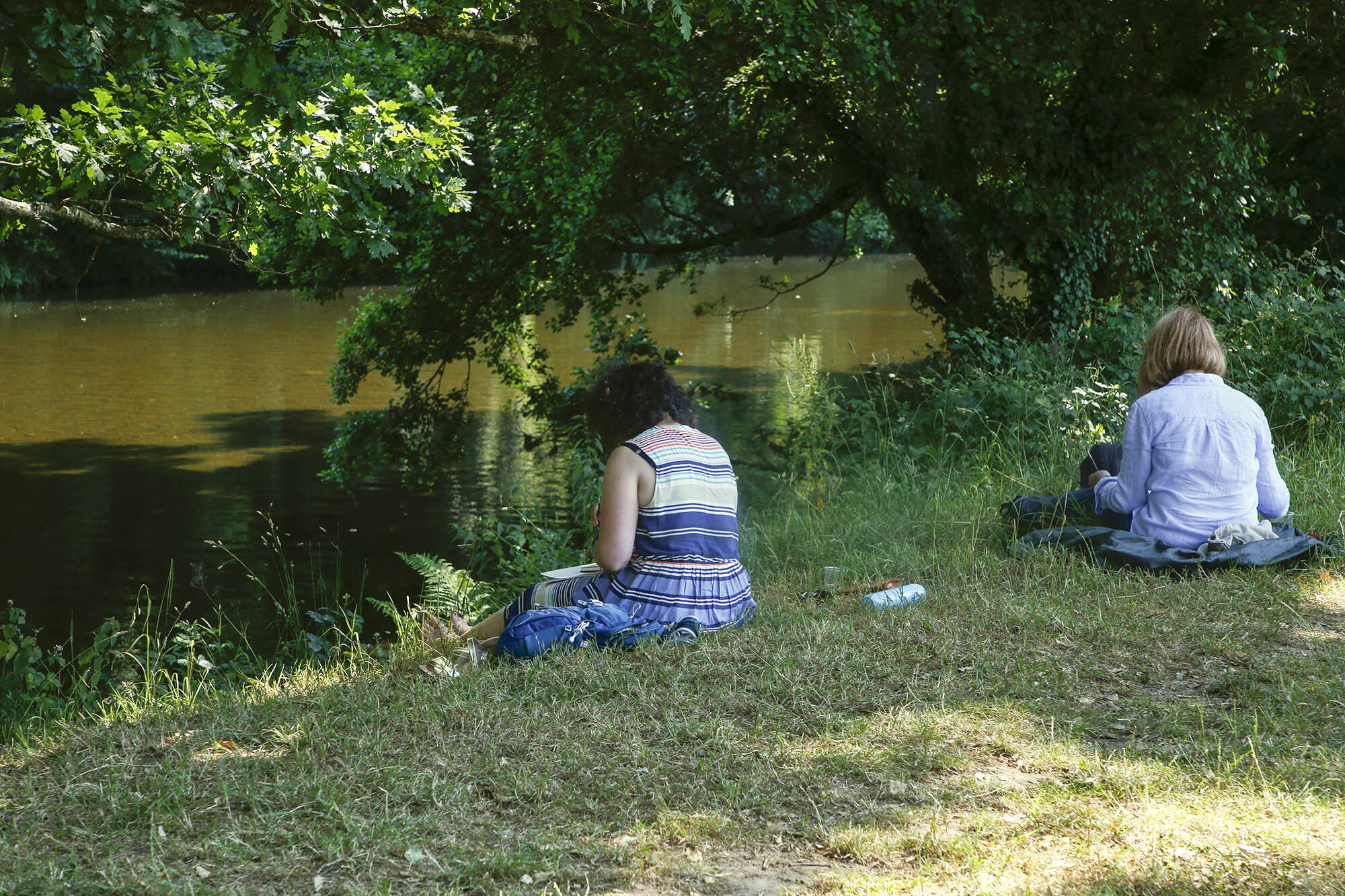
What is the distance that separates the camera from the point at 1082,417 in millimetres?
7805

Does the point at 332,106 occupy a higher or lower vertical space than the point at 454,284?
higher

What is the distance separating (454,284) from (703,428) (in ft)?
15.7

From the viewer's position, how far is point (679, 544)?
4.49m

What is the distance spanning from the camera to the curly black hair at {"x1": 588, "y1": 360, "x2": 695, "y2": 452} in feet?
15.2

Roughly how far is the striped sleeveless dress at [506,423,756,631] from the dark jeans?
1.94 m

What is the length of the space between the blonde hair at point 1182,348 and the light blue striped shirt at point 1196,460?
0.06 m

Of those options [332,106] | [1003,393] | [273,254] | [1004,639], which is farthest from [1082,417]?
[273,254]

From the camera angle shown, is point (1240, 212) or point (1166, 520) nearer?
point (1166, 520)

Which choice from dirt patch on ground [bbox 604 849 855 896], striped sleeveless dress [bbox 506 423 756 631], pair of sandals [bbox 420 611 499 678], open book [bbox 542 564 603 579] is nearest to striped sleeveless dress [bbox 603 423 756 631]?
striped sleeveless dress [bbox 506 423 756 631]

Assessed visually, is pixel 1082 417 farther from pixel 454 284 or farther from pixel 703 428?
pixel 703 428

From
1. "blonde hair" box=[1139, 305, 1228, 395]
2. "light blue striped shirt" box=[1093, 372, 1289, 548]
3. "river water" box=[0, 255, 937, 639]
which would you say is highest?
"blonde hair" box=[1139, 305, 1228, 395]

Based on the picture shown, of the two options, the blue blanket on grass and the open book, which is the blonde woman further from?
the open book

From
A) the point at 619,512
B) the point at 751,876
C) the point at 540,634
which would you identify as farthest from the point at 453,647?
the point at 751,876

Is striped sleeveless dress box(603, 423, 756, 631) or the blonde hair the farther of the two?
the blonde hair
